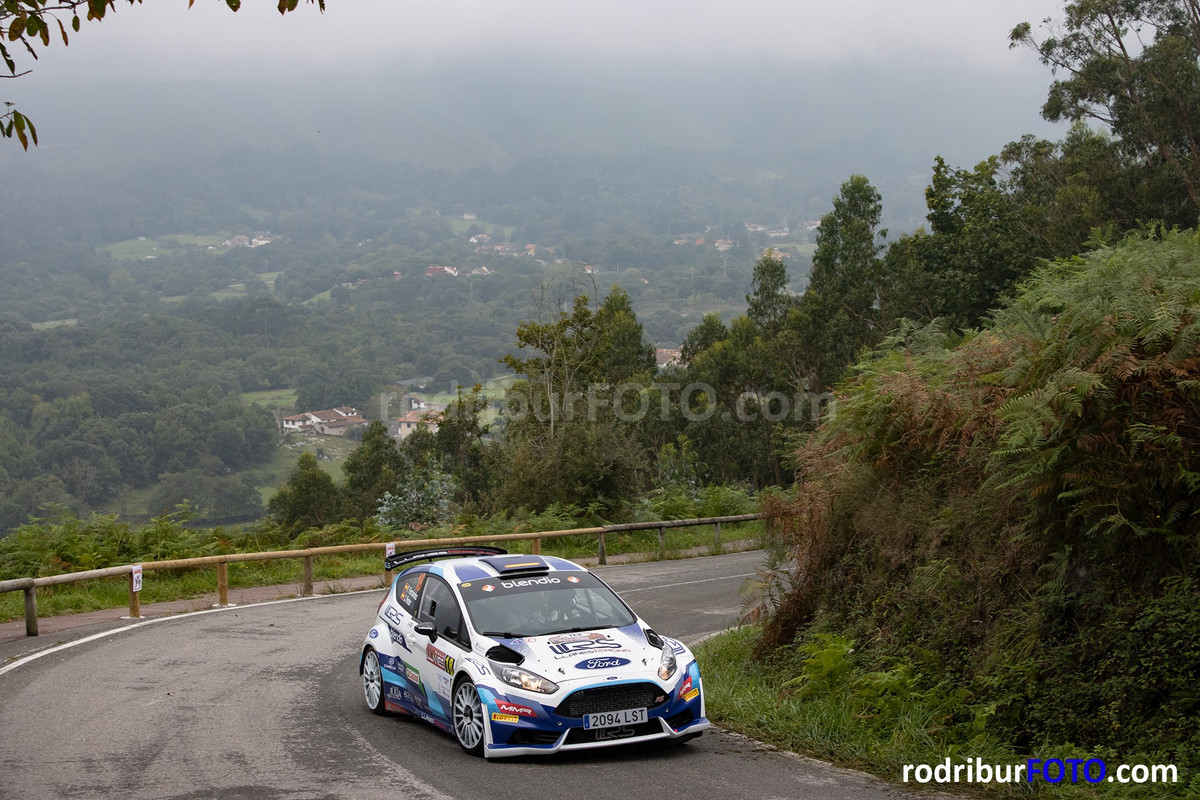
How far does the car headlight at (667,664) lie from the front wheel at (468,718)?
4.77 ft

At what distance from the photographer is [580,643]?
8.88 m

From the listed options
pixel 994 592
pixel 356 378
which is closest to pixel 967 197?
pixel 994 592

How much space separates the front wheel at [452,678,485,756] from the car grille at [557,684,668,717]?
28.7 inches

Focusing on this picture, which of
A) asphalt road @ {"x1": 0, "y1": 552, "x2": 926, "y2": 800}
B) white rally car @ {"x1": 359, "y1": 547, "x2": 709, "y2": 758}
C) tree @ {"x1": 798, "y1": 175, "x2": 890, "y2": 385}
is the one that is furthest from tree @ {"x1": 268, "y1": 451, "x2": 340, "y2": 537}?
white rally car @ {"x1": 359, "y1": 547, "x2": 709, "y2": 758}

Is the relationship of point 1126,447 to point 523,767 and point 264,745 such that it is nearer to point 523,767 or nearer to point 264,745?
point 523,767

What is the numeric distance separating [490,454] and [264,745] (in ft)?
87.1

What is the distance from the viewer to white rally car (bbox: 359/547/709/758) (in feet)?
27.1

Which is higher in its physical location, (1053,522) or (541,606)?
(1053,522)

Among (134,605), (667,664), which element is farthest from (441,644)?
(134,605)

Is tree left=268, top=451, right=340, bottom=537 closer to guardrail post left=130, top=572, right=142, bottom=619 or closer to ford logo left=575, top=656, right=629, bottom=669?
guardrail post left=130, top=572, right=142, bottom=619

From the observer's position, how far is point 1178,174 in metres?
31.9

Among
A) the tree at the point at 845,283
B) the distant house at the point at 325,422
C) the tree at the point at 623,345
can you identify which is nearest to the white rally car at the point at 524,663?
the tree at the point at 845,283

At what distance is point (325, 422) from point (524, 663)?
15519 cm

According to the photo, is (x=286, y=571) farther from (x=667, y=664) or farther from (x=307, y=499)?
(x=307, y=499)
